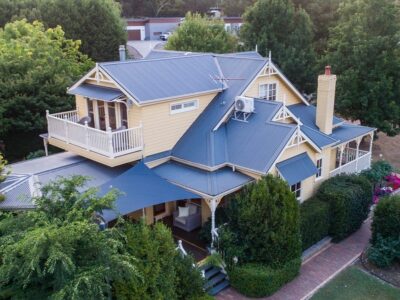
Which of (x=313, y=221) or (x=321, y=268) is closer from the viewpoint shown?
(x=321, y=268)

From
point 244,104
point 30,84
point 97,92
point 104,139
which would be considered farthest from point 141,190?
point 30,84

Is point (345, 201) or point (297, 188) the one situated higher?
point (297, 188)

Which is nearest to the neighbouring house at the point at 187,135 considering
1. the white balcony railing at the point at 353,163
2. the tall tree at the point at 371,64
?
the white balcony railing at the point at 353,163

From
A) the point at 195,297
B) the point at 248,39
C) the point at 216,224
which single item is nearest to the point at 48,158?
the point at 216,224

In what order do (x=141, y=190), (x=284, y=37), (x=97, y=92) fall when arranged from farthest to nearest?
(x=284, y=37), (x=97, y=92), (x=141, y=190)

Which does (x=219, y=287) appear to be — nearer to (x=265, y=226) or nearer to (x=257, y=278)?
(x=257, y=278)

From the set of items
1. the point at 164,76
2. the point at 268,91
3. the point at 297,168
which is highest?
the point at 164,76

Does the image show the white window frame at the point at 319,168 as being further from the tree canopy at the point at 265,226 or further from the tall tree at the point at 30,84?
the tall tree at the point at 30,84

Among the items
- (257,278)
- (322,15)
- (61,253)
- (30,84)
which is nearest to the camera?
(61,253)
